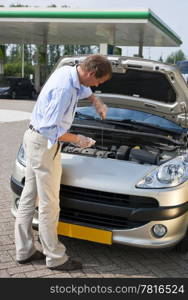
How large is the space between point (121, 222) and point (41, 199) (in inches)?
27.5

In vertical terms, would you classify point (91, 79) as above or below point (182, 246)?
above

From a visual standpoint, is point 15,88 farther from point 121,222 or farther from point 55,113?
point 55,113

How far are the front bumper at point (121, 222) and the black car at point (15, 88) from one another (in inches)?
878

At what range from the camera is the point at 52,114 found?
3160 millimetres

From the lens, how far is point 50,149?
3303 mm

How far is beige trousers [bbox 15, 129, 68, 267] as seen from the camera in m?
3.33

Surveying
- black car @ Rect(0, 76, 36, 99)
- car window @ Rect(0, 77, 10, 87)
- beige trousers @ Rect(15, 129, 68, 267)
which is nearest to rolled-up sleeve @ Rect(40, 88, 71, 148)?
beige trousers @ Rect(15, 129, 68, 267)

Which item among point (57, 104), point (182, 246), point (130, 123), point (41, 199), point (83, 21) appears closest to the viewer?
point (57, 104)

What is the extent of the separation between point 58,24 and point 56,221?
20.7 metres

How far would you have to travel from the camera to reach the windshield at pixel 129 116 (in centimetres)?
501

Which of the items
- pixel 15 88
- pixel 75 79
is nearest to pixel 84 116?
pixel 75 79

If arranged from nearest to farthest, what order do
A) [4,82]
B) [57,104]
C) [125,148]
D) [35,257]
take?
[57,104] < [35,257] < [125,148] < [4,82]

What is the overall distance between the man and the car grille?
21 cm

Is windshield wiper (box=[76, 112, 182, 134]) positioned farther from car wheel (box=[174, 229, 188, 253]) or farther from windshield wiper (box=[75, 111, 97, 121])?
car wheel (box=[174, 229, 188, 253])
